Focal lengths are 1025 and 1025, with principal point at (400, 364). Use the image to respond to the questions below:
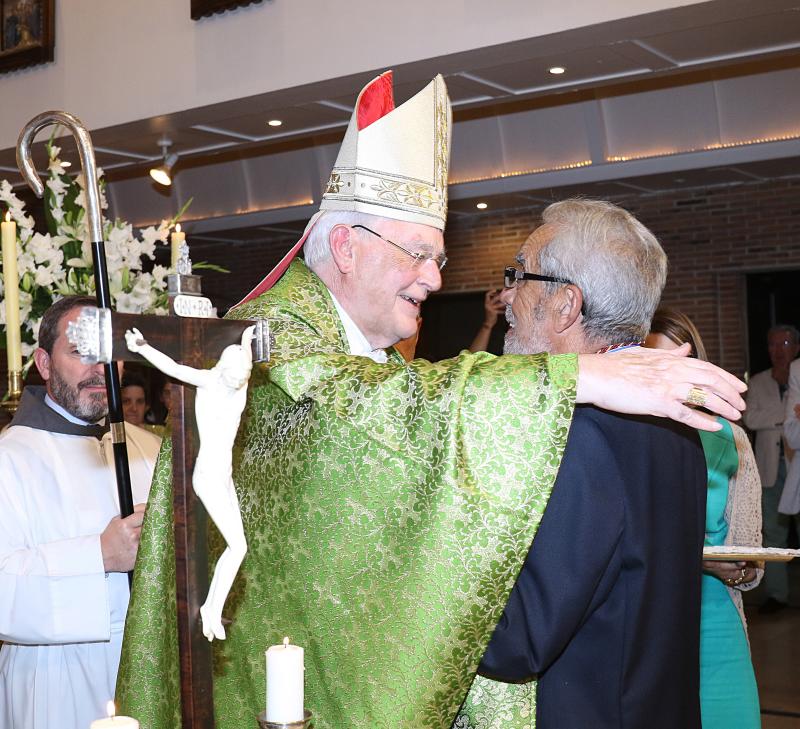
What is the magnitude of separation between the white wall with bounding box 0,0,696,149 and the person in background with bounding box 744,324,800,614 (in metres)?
4.38

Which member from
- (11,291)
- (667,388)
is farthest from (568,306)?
(11,291)

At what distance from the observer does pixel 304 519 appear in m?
1.69

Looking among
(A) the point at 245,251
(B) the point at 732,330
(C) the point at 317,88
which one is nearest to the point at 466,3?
(C) the point at 317,88

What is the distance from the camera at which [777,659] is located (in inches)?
273

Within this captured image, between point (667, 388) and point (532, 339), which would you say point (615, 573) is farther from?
point (532, 339)

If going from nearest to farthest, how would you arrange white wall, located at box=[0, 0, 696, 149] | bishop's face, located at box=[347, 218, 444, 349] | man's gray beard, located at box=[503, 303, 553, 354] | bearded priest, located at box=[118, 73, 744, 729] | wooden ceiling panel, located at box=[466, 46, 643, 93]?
bearded priest, located at box=[118, 73, 744, 729], bishop's face, located at box=[347, 218, 444, 349], man's gray beard, located at box=[503, 303, 553, 354], white wall, located at box=[0, 0, 696, 149], wooden ceiling panel, located at box=[466, 46, 643, 93]

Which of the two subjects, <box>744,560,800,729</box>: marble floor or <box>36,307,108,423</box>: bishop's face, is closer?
<box>36,307,108,423</box>: bishop's face

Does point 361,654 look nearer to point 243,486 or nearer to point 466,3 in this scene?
point 243,486

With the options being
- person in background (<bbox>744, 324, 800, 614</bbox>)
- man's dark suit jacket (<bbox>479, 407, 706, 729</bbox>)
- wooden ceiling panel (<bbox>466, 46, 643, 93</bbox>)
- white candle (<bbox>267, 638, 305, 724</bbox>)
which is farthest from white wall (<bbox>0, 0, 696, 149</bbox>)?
white candle (<bbox>267, 638, 305, 724</bbox>)

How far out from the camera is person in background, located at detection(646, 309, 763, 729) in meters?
2.73

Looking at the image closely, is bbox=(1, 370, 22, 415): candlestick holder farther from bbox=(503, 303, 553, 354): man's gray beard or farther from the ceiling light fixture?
the ceiling light fixture

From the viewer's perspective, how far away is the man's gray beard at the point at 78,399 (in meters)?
2.89

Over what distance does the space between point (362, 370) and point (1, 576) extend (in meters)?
1.43

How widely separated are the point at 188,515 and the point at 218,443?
97 mm
